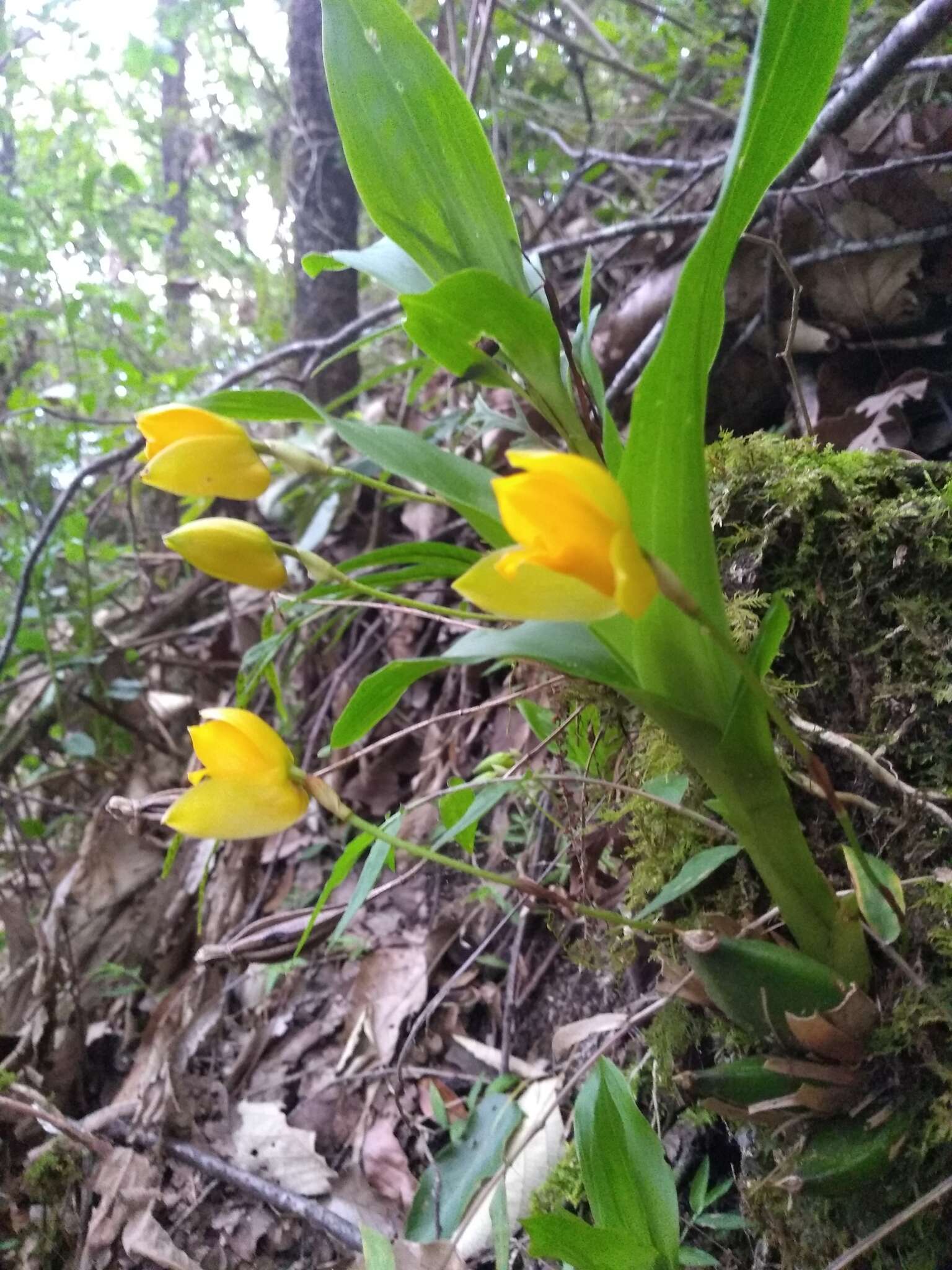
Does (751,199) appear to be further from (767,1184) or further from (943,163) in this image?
(943,163)

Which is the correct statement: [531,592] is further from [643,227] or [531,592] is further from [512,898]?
[643,227]

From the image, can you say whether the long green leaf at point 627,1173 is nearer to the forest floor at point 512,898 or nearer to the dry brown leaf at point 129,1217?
the forest floor at point 512,898

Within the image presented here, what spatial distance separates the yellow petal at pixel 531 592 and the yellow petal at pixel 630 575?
0.02 m

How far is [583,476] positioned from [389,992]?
1.05m

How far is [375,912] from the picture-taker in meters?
1.37

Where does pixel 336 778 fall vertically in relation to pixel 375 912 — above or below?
above

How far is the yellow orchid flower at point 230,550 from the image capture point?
58 centimetres

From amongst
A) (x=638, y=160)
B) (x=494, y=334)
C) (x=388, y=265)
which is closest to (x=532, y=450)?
(x=494, y=334)

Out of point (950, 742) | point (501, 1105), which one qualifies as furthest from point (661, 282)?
point (501, 1105)

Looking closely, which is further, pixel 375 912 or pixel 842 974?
pixel 375 912

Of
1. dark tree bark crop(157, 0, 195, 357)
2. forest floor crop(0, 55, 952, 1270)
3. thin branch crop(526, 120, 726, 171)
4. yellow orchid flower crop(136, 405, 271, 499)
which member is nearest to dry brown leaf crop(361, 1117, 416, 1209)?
forest floor crop(0, 55, 952, 1270)

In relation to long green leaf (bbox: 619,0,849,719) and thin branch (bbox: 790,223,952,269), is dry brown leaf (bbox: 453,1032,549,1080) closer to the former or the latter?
long green leaf (bbox: 619,0,849,719)

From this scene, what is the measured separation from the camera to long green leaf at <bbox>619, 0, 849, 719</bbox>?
0.44 meters

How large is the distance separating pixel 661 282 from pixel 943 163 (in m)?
0.46
